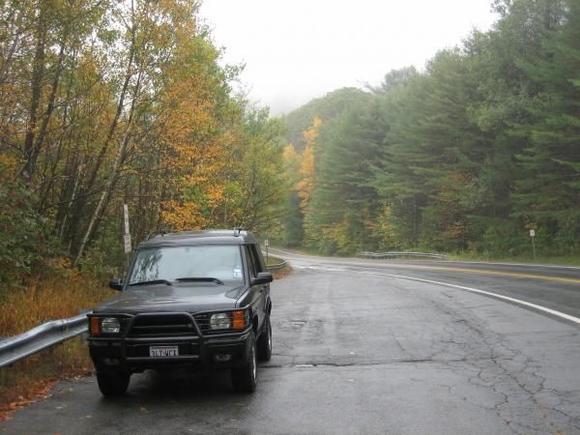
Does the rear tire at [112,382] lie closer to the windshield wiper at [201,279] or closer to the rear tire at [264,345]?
the windshield wiper at [201,279]

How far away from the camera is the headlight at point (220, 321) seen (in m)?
7.14

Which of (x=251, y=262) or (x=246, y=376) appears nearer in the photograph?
(x=246, y=376)

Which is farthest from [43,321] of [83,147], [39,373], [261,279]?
[83,147]

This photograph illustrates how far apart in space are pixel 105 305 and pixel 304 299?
12.2 metres

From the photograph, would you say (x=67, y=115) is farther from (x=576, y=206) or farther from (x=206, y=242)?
(x=576, y=206)

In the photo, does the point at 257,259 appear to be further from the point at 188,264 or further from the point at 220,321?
the point at 220,321

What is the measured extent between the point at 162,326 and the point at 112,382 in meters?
1.11

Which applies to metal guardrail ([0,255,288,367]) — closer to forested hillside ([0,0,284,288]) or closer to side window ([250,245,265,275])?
forested hillside ([0,0,284,288])

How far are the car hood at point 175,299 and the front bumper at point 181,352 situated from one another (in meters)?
0.32

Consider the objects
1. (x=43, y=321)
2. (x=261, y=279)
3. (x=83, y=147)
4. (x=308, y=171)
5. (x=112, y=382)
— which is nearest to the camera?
(x=112, y=382)

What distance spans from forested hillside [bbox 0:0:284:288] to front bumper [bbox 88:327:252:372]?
4774mm

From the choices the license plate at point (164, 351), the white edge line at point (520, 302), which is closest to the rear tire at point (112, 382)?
the license plate at point (164, 351)

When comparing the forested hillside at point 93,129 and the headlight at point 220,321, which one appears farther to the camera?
the forested hillside at point 93,129

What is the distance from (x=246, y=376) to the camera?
7441 millimetres
